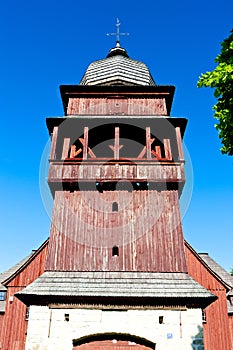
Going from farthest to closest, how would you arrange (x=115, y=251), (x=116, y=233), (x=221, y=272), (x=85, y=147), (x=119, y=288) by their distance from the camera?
(x=221, y=272) < (x=85, y=147) < (x=116, y=233) < (x=115, y=251) < (x=119, y=288)

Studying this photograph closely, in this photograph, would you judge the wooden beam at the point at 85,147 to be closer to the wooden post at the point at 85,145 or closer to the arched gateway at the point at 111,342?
the wooden post at the point at 85,145

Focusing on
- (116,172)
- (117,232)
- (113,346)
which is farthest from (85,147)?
(113,346)

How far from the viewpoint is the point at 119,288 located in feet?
35.7

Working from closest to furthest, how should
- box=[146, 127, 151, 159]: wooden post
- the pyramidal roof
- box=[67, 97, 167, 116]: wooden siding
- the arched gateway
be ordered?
the arched gateway → box=[146, 127, 151, 159]: wooden post → box=[67, 97, 167, 116]: wooden siding → the pyramidal roof

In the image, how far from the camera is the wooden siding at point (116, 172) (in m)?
13.0

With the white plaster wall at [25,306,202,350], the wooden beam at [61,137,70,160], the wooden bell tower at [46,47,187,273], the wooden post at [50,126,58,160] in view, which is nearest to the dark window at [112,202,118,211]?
the wooden bell tower at [46,47,187,273]

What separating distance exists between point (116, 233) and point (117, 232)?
52mm

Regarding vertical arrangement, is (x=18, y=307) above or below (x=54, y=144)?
below

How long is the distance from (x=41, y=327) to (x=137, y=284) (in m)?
3.19

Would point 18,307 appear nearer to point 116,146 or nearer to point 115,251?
point 115,251

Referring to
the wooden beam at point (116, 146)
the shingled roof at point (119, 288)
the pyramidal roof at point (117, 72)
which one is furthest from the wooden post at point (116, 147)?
the shingled roof at point (119, 288)

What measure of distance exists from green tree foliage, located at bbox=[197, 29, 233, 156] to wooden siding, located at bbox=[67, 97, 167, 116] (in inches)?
254

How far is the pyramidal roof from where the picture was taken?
17188 mm

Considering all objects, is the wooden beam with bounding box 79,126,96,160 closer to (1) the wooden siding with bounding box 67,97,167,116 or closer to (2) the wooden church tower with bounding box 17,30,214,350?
(2) the wooden church tower with bounding box 17,30,214,350
